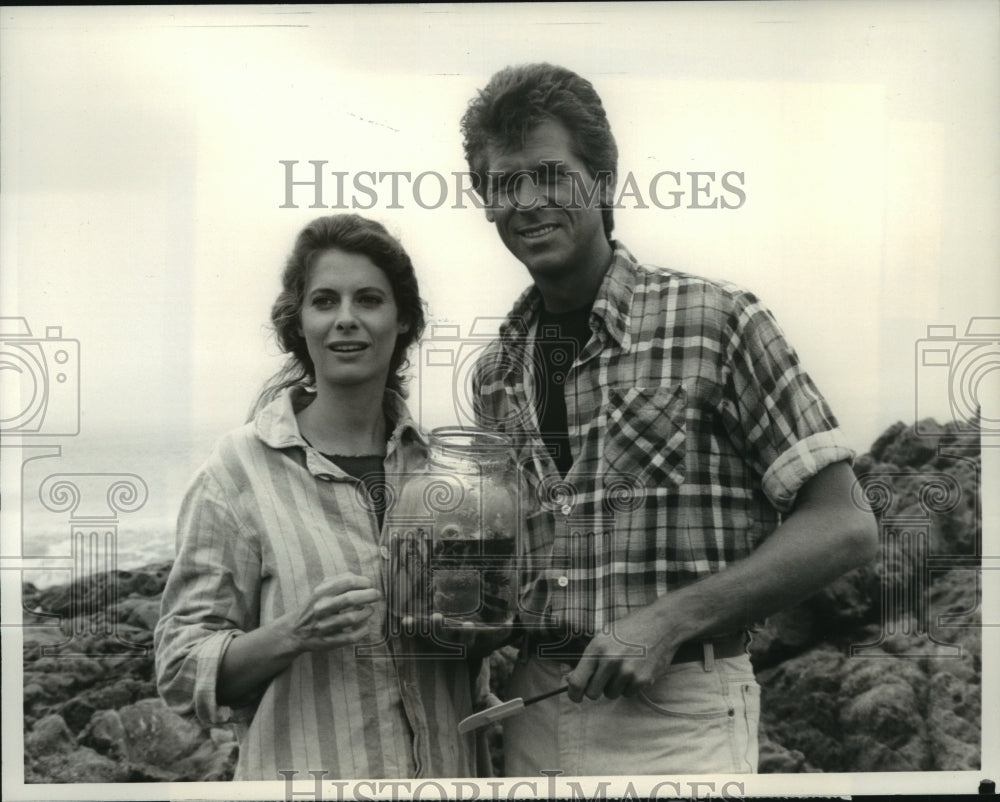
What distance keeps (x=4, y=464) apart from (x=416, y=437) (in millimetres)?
1220

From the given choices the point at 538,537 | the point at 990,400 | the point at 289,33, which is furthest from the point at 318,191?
the point at 990,400

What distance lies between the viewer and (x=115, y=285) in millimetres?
3115

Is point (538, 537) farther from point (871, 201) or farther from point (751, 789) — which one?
point (871, 201)

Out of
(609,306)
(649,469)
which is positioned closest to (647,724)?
(649,469)

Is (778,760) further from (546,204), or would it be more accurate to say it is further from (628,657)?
(546,204)

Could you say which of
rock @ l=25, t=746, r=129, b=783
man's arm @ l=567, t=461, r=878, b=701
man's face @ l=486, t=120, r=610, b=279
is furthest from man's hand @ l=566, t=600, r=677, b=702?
rock @ l=25, t=746, r=129, b=783

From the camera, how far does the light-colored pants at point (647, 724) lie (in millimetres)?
3059

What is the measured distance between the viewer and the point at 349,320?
302 centimetres

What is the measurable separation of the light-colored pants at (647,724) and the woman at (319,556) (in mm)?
211

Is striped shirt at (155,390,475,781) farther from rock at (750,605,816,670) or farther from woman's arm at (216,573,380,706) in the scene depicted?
rock at (750,605,816,670)

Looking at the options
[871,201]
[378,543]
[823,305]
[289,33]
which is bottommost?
[378,543]

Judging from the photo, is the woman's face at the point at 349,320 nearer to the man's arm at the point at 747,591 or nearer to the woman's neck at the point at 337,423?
the woman's neck at the point at 337,423

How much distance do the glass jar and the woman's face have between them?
0.94 feet

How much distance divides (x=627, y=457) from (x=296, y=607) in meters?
1.03
